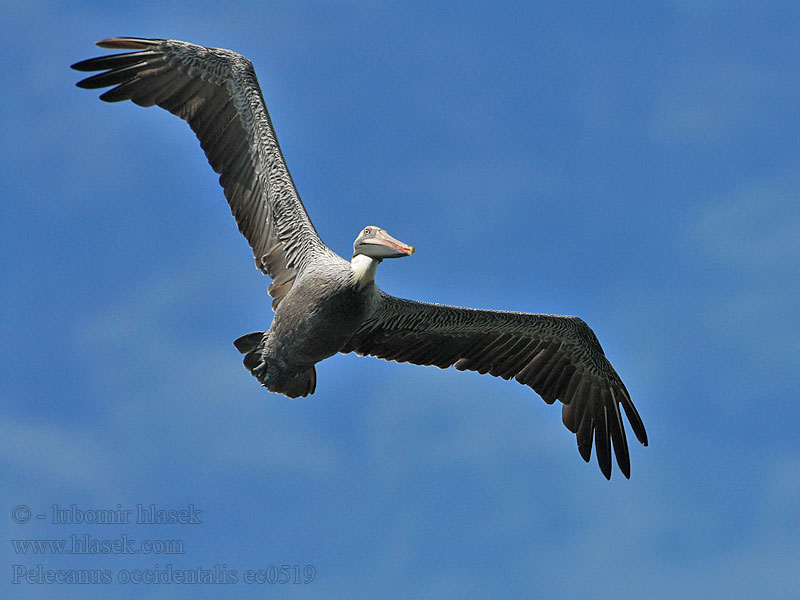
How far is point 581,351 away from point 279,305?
15.3ft

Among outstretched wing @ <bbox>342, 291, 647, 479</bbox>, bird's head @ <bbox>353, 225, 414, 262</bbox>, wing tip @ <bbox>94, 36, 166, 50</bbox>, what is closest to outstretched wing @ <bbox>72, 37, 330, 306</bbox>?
wing tip @ <bbox>94, 36, 166, 50</bbox>

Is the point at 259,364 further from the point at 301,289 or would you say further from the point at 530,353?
the point at 530,353

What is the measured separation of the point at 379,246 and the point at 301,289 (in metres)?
1.21

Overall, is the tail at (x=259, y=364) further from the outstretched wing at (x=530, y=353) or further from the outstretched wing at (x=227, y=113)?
the outstretched wing at (x=530, y=353)

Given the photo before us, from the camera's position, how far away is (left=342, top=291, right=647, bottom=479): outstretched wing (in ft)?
48.7

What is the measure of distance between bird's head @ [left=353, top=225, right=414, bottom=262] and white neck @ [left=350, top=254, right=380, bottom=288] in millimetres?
51

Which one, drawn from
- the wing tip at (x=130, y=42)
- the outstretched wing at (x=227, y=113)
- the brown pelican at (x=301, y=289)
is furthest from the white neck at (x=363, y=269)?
the wing tip at (x=130, y=42)

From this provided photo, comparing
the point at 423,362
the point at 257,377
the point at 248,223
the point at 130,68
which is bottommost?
the point at 257,377

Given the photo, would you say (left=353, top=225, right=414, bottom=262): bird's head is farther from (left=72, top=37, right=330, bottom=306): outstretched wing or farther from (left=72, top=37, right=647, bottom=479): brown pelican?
(left=72, top=37, right=330, bottom=306): outstretched wing

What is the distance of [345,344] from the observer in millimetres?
14070

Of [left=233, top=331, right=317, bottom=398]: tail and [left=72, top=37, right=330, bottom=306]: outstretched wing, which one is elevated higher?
[left=72, top=37, right=330, bottom=306]: outstretched wing

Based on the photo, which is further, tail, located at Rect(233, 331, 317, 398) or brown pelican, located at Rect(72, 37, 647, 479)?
tail, located at Rect(233, 331, 317, 398)

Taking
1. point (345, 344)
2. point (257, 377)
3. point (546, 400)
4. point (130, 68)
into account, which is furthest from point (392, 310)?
point (130, 68)

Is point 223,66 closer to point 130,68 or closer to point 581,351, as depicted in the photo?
point 130,68
